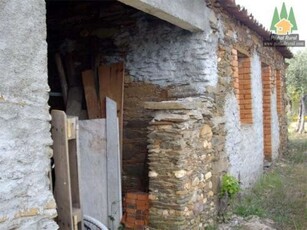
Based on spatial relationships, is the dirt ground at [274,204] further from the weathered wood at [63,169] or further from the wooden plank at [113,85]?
the weathered wood at [63,169]

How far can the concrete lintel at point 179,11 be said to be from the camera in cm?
362

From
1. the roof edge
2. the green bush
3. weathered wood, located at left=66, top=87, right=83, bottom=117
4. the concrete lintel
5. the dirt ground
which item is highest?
the roof edge

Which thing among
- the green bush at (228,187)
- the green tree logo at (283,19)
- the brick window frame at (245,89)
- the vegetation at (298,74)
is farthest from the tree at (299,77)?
the green bush at (228,187)

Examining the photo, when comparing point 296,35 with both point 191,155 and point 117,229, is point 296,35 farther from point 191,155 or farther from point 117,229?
point 117,229

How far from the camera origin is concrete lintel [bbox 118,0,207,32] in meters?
3.62

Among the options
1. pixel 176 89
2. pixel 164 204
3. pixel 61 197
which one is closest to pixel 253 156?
pixel 176 89

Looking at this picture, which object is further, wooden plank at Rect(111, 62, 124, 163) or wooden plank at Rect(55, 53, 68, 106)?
wooden plank at Rect(55, 53, 68, 106)

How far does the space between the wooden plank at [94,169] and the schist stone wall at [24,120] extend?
5.84ft

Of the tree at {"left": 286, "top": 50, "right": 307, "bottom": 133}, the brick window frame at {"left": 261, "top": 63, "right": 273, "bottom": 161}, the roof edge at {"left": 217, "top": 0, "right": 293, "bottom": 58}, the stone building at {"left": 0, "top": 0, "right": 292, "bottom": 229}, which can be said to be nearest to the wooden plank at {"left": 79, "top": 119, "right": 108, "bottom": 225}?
the stone building at {"left": 0, "top": 0, "right": 292, "bottom": 229}

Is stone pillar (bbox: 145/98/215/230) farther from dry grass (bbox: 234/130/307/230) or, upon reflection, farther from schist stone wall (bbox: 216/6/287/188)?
dry grass (bbox: 234/130/307/230)

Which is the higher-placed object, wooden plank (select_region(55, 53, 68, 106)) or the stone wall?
wooden plank (select_region(55, 53, 68, 106))

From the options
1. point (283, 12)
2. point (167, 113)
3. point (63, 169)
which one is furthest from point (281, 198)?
point (283, 12)

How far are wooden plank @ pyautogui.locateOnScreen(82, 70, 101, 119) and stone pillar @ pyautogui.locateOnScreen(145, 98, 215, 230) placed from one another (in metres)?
0.95

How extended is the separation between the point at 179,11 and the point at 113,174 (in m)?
1.96
